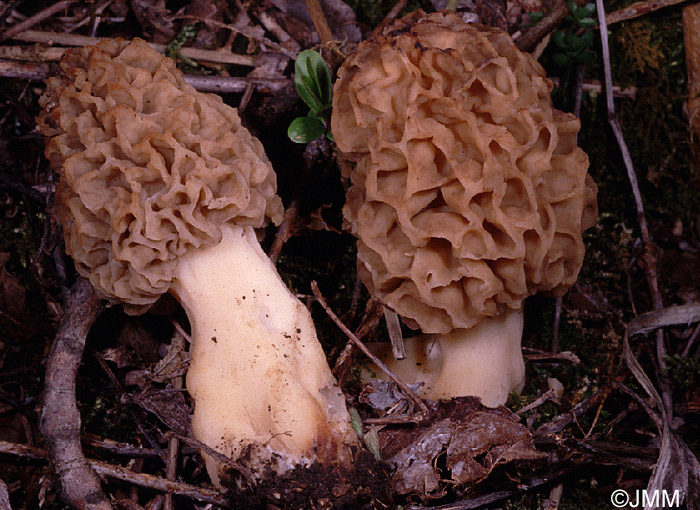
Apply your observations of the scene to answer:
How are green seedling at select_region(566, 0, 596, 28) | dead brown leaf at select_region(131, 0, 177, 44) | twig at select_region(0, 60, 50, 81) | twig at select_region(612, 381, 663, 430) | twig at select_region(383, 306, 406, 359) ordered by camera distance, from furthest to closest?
1. dead brown leaf at select_region(131, 0, 177, 44)
2. green seedling at select_region(566, 0, 596, 28)
3. twig at select_region(0, 60, 50, 81)
4. twig at select_region(383, 306, 406, 359)
5. twig at select_region(612, 381, 663, 430)

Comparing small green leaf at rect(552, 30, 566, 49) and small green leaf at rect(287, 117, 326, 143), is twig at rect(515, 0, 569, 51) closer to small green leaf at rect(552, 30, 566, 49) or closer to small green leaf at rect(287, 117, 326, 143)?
small green leaf at rect(552, 30, 566, 49)

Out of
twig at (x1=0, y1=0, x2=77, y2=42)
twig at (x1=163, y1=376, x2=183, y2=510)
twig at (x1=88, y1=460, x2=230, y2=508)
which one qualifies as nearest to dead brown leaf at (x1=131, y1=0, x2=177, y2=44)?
twig at (x1=0, y1=0, x2=77, y2=42)

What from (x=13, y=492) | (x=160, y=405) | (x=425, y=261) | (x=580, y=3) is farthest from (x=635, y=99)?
(x=13, y=492)

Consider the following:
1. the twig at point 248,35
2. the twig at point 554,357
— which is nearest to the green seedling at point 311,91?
the twig at point 248,35

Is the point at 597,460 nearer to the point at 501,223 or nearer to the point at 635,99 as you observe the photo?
the point at 501,223

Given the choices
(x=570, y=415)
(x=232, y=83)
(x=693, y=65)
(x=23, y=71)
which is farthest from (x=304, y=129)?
(x=693, y=65)

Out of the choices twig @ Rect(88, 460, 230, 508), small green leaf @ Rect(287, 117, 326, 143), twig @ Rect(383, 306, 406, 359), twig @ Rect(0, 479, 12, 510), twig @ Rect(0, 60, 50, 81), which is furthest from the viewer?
twig @ Rect(0, 60, 50, 81)

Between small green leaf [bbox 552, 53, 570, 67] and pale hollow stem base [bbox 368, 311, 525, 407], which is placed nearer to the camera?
pale hollow stem base [bbox 368, 311, 525, 407]

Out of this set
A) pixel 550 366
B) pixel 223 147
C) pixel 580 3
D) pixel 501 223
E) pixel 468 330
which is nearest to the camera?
pixel 501 223
